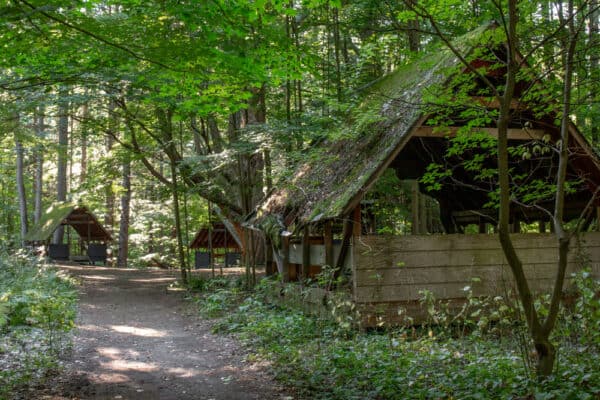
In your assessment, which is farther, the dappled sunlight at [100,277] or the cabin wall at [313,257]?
the dappled sunlight at [100,277]

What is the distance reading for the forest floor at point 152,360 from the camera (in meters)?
6.05

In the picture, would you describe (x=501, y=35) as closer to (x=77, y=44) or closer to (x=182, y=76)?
(x=182, y=76)

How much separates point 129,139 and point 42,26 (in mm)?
12711

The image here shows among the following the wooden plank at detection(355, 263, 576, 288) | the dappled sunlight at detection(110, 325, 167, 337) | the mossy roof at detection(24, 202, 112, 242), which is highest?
the mossy roof at detection(24, 202, 112, 242)

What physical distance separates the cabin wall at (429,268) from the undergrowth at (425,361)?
449 mm

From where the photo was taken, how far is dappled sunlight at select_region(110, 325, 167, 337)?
9953 millimetres

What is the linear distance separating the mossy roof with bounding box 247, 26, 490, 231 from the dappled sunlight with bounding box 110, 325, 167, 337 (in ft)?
10.2

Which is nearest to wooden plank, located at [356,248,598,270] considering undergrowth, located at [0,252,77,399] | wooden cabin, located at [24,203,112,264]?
undergrowth, located at [0,252,77,399]

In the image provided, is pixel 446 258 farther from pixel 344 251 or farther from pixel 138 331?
pixel 138 331

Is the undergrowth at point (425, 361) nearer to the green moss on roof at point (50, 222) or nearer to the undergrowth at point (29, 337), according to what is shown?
the undergrowth at point (29, 337)

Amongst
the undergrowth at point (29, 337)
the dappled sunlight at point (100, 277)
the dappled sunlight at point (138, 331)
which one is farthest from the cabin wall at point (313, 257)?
the dappled sunlight at point (100, 277)

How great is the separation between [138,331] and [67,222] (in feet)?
65.9

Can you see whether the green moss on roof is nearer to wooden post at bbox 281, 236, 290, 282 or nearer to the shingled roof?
the shingled roof

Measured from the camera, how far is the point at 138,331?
10.2 meters
